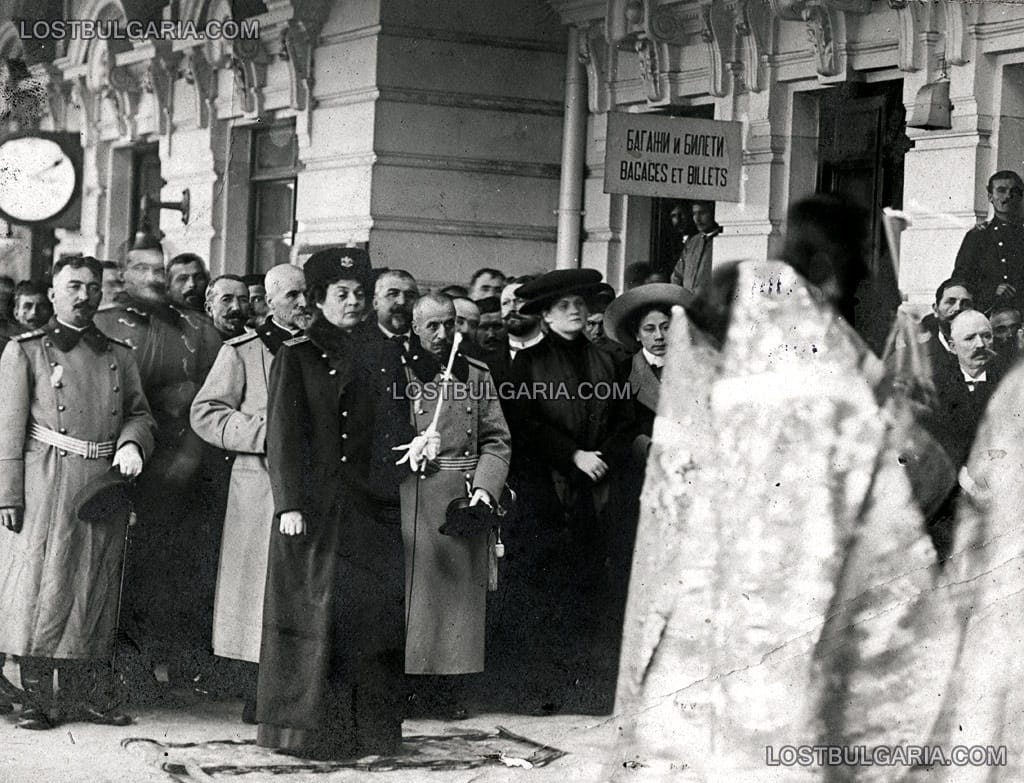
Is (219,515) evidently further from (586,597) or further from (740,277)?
(740,277)

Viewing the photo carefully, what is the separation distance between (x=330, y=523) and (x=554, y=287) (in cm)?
116

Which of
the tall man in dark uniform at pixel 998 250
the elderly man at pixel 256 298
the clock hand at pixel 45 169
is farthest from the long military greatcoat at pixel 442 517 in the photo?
the tall man in dark uniform at pixel 998 250

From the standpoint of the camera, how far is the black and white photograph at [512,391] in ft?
20.0

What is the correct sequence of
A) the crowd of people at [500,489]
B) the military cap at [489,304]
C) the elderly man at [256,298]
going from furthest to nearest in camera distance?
the military cap at [489,304], the elderly man at [256,298], the crowd of people at [500,489]

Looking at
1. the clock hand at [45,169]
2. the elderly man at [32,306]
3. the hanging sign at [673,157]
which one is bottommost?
the elderly man at [32,306]

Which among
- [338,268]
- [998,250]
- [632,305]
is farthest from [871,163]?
[338,268]

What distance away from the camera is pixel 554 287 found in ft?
22.5

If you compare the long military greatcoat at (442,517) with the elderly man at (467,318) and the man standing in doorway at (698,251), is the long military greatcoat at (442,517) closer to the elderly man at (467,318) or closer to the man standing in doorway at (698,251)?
the elderly man at (467,318)

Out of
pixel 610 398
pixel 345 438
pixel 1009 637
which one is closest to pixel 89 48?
pixel 345 438

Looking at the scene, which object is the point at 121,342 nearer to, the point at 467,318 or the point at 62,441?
the point at 62,441

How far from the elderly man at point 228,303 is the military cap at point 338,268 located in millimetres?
431

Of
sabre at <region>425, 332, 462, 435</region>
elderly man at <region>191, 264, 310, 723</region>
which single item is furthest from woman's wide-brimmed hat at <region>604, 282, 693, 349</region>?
elderly man at <region>191, 264, 310, 723</region>

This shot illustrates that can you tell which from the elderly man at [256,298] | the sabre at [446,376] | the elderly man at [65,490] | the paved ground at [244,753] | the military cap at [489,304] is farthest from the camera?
the military cap at [489,304]

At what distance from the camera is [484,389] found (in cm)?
652
